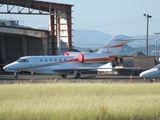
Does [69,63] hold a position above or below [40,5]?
below

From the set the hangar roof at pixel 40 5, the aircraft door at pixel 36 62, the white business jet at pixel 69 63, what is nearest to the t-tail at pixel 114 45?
the white business jet at pixel 69 63

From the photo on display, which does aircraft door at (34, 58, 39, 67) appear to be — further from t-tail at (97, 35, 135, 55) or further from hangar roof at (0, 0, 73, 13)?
hangar roof at (0, 0, 73, 13)

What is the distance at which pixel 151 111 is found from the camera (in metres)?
14.6

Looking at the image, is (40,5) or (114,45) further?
(40,5)

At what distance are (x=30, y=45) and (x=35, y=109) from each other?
155 feet

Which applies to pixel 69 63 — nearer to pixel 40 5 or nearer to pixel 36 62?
pixel 36 62

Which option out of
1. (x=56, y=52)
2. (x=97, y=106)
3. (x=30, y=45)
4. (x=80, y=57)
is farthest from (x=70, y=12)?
(x=97, y=106)

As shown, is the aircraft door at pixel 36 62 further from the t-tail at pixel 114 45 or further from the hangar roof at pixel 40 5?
the hangar roof at pixel 40 5

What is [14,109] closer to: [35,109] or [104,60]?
[35,109]

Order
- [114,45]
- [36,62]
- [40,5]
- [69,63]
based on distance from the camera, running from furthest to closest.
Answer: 1. [40,5]
2. [114,45]
3. [69,63]
4. [36,62]

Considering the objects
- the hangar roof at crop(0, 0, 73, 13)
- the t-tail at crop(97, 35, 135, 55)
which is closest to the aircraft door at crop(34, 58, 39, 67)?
the t-tail at crop(97, 35, 135, 55)

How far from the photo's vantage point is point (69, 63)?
41594mm

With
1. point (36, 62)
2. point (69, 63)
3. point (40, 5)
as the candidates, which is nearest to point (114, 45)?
point (69, 63)

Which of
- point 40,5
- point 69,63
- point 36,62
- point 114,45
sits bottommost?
point 69,63
